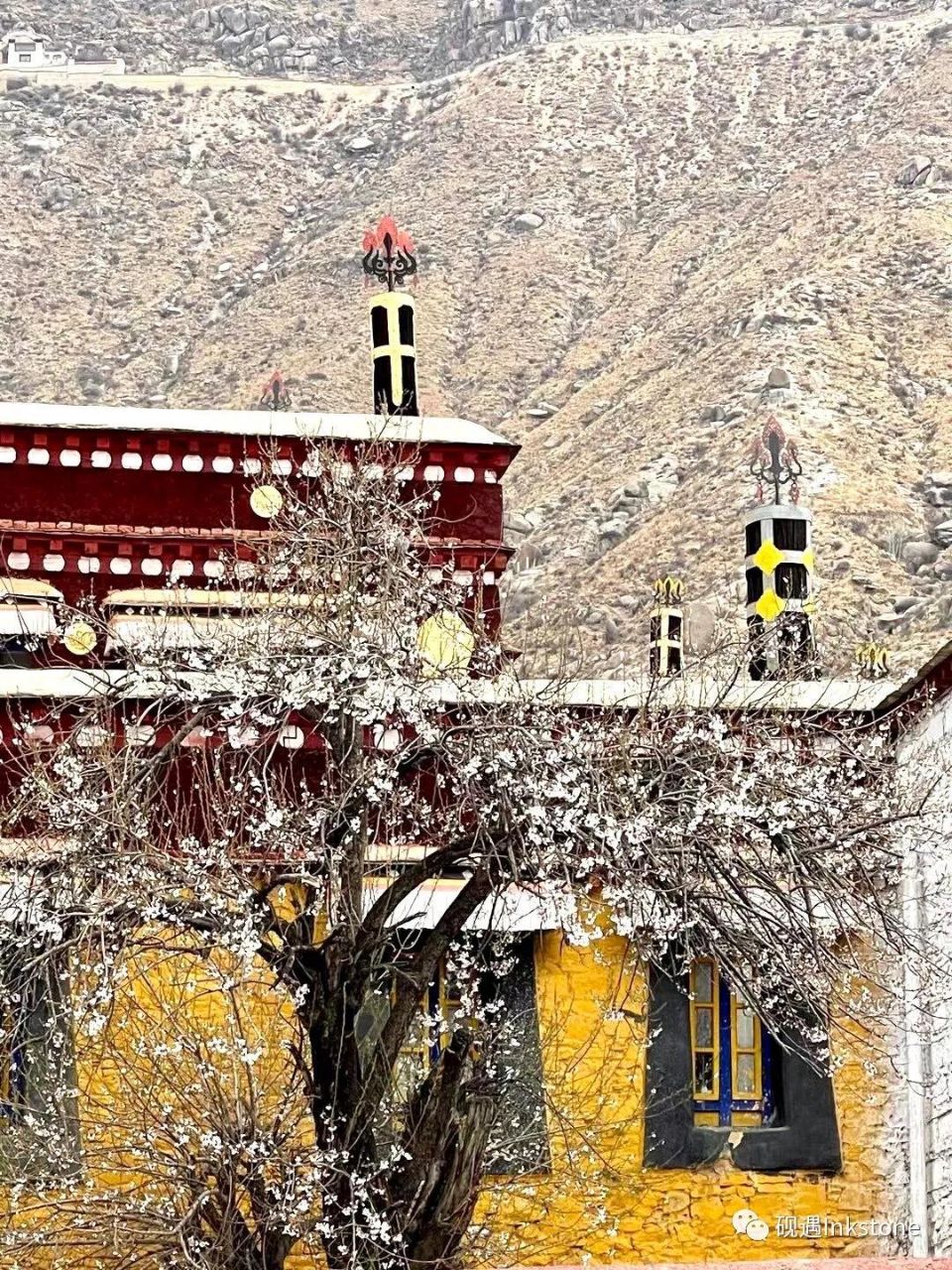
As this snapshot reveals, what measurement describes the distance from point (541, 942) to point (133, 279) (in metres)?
80.3

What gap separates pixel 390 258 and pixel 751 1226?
7942 mm

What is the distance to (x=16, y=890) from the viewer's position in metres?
12.4

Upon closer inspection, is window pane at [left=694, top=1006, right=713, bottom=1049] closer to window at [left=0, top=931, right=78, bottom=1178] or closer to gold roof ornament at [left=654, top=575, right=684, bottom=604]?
window at [left=0, top=931, right=78, bottom=1178]

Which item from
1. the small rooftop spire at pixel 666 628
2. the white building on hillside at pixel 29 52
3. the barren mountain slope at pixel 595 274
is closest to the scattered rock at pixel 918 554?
the barren mountain slope at pixel 595 274

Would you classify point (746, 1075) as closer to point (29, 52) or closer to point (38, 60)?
point (38, 60)

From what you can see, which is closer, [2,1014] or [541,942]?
[2,1014]

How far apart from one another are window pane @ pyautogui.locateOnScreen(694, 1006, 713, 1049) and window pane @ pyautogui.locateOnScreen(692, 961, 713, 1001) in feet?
0.24

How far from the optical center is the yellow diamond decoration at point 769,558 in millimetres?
17891

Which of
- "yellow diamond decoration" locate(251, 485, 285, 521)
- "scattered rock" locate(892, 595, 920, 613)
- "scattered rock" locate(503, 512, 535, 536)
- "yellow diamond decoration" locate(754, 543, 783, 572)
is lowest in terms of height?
"yellow diamond decoration" locate(754, 543, 783, 572)

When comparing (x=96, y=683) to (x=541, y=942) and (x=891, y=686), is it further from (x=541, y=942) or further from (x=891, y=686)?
(x=891, y=686)

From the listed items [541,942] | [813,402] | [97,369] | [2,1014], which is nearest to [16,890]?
[2,1014]

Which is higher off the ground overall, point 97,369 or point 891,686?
point 97,369

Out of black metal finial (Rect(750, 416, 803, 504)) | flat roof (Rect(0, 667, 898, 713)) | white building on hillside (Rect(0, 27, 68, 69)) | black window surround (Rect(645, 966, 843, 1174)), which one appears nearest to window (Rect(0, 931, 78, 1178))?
flat roof (Rect(0, 667, 898, 713))

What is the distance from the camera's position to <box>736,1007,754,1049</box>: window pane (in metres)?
14.5
